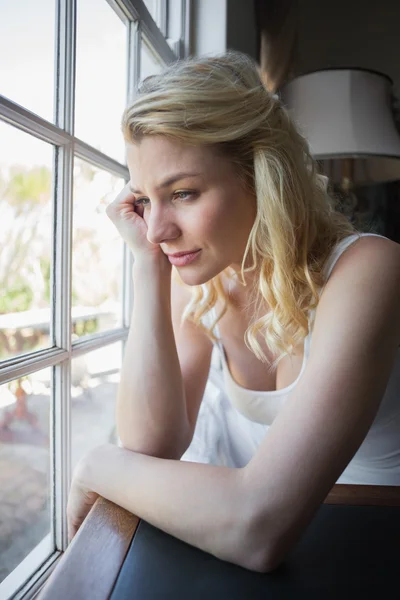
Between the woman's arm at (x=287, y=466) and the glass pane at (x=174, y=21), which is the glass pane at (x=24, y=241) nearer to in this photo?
the woman's arm at (x=287, y=466)

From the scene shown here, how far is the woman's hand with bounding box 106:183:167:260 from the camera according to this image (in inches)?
43.1

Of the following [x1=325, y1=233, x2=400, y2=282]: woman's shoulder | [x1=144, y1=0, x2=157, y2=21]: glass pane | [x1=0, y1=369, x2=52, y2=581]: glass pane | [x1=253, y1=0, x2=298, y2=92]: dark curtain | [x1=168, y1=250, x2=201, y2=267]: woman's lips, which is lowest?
[x1=0, y1=369, x2=52, y2=581]: glass pane

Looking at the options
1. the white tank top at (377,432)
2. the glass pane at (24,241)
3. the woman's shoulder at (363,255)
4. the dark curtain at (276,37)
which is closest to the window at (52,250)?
the glass pane at (24,241)

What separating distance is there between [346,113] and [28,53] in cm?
137

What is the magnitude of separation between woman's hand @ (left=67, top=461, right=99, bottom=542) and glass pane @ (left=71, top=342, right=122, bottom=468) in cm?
29

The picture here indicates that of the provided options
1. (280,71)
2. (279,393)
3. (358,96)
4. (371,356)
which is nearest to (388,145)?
(358,96)

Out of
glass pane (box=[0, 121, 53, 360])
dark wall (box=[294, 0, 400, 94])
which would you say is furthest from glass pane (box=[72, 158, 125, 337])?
dark wall (box=[294, 0, 400, 94])

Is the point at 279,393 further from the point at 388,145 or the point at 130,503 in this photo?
the point at 388,145

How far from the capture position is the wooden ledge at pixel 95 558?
1.69ft

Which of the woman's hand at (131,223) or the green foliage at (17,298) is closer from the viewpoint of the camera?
the green foliage at (17,298)

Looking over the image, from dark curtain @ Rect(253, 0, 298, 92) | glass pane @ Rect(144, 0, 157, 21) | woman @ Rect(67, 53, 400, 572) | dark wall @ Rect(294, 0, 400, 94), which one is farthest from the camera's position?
dark wall @ Rect(294, 0, 400, 94)

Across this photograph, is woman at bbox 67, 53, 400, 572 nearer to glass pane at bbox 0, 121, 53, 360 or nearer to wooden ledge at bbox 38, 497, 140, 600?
wooden ledge at bbox 38, 497, 140, 600

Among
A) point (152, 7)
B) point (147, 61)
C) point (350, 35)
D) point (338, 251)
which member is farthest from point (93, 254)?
point (350, 35)

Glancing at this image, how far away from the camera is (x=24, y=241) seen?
0.90 metres
